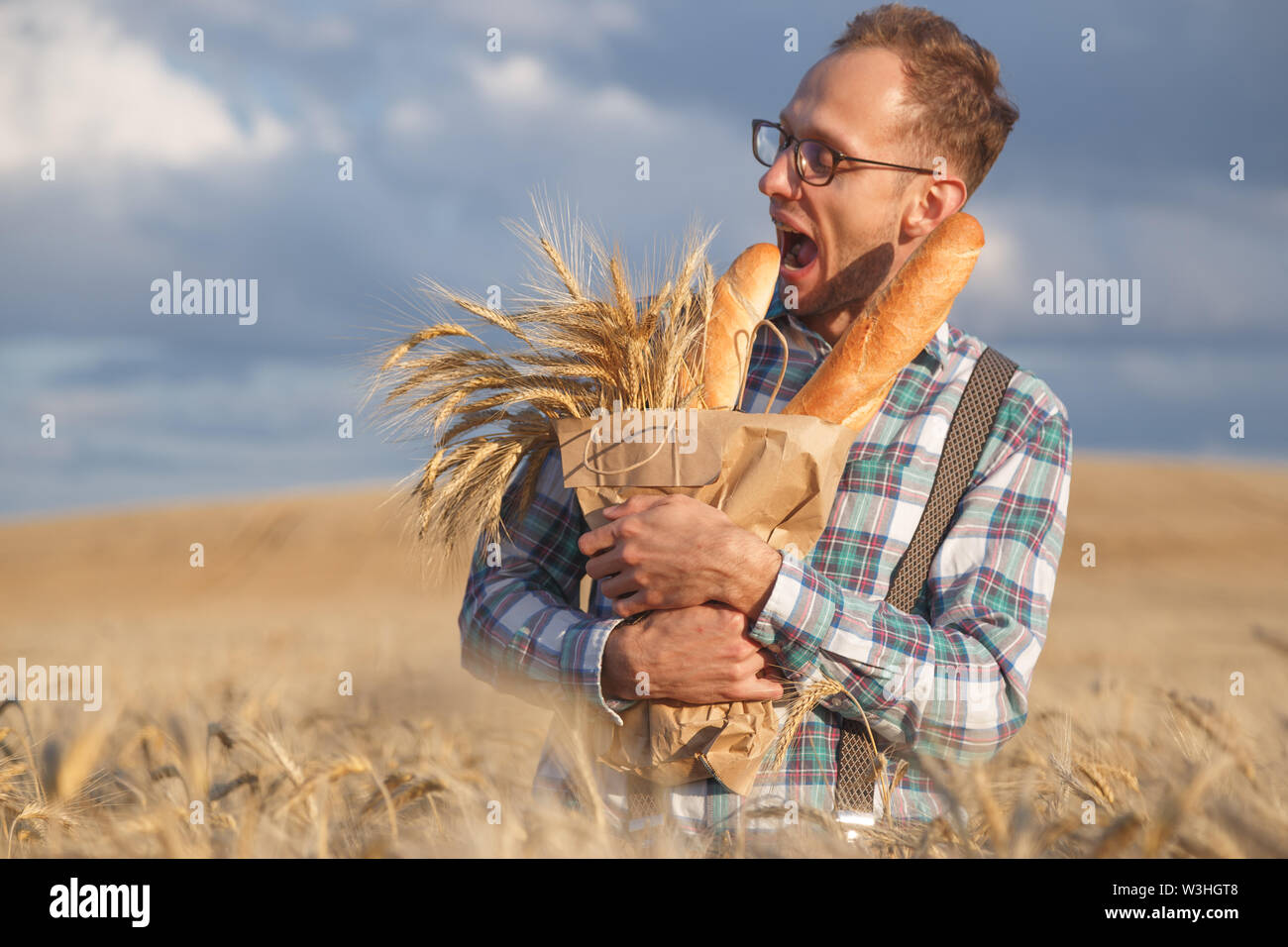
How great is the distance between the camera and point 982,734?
7.00ft

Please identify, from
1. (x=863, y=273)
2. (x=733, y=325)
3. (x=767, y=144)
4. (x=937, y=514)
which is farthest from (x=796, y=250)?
(x=937, y=514)

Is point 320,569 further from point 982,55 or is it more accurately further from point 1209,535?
point 982,55

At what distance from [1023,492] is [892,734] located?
2.00ft

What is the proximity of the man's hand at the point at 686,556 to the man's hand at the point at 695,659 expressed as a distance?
3 centimetres

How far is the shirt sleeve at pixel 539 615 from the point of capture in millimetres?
2078

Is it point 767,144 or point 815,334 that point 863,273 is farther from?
point 767,144

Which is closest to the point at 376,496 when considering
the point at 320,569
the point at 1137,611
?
the point at 320,569

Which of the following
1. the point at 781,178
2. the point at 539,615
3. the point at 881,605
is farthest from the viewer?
the point at 781,178

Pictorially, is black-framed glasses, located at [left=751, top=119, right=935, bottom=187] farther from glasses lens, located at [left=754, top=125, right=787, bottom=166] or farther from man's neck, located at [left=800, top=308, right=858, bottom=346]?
man's neck, located at [left=800, top=308, right=858, bottom=346]

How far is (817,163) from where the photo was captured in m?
2.45

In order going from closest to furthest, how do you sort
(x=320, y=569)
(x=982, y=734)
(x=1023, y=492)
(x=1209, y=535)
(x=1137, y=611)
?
(x=982, y=734)
(x=1023, y=492)
(x=1137, y=611)
(x=1209, y=535)
(x=320, y=569)

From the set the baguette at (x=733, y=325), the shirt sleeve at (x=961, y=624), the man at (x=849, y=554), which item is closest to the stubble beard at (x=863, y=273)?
the man at (x=849, y=554)

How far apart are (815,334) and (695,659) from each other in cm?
101

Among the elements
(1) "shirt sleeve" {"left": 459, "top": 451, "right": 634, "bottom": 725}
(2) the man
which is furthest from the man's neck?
(1) "shirt sleeve" {"left": 459, "top": 451, "right": 634, "bottom": 725}
